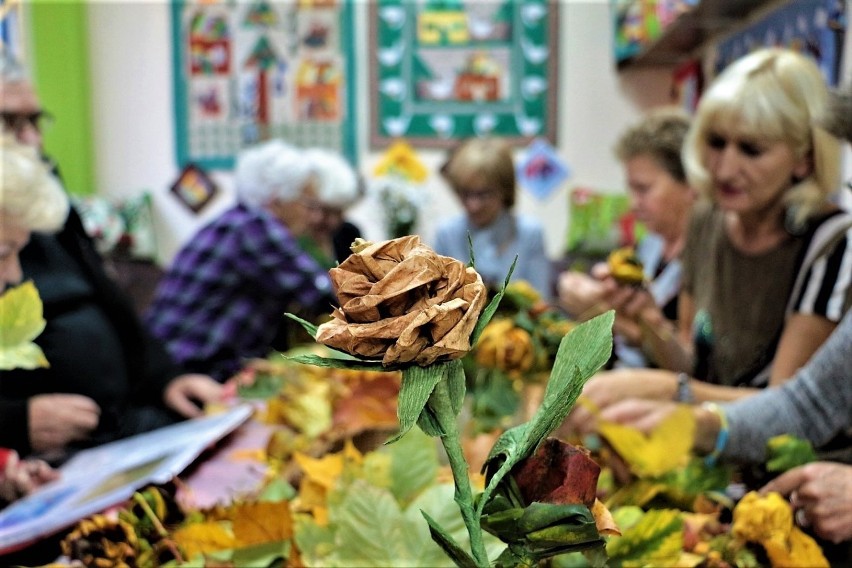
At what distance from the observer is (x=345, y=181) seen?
2.70 metres

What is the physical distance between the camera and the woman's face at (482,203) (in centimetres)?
280

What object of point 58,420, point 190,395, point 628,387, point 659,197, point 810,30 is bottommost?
point 190,395

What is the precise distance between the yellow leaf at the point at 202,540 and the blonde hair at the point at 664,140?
5.91 ft

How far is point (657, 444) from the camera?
0.57 meters

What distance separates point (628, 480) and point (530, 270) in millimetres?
2213

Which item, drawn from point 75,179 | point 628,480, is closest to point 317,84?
point 75,179

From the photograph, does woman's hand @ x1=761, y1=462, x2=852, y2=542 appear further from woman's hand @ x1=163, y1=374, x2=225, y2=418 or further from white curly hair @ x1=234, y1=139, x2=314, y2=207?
white curly hair @ x1=234, y1=139, x2=314, y2=207

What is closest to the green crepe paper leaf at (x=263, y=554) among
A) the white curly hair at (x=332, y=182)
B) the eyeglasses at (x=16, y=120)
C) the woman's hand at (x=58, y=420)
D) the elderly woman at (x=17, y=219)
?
the elderly woman at (x=17, y=219)

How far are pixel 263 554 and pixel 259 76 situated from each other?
3619mm

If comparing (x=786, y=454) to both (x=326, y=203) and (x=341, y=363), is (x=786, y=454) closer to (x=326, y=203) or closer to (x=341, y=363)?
(x=341, y=363)

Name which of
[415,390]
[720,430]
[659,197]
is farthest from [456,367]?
[659,197]

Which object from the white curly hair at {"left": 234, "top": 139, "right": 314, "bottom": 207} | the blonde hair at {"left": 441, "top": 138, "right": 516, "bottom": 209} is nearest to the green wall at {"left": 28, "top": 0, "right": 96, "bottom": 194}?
the white curly hair at {"left": 234, "top": 139, "right": 314, "bottom": 207}

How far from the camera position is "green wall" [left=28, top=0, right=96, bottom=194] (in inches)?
137

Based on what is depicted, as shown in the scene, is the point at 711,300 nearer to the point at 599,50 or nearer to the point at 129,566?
the point at 129,566
